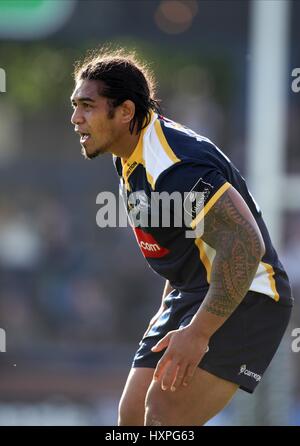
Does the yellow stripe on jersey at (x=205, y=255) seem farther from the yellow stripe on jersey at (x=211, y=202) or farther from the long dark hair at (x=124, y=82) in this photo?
the long dark hair at (x=124, y=82)

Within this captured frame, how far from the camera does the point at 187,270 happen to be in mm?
4879

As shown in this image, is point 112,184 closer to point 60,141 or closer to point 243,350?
point 60,141

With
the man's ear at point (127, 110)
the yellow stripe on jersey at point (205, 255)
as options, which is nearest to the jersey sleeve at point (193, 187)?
the yellow stripe on jersey at point (205, 255)

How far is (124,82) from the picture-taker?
15.9 ft

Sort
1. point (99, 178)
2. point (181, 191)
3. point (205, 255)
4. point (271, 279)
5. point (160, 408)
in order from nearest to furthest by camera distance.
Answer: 1. point (181, 191)
2. point (160, 408)
3. point (205, 255)
4. point (271, 279)
5. point (99, 178)

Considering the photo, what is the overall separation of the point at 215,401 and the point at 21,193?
1024cm

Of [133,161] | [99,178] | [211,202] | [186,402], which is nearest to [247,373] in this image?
[186,402]

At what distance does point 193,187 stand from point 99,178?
9875mm

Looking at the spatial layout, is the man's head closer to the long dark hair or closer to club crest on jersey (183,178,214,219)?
the long dark hair

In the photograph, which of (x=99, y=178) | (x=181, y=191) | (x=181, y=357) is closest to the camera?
(x=181, y=357)

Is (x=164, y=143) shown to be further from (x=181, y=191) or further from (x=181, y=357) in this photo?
(x=181, y=357)

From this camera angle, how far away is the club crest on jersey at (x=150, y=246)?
484cm

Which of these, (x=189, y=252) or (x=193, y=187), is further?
(x=189, y=252)

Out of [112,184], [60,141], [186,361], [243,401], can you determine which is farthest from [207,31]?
[186,361]
